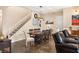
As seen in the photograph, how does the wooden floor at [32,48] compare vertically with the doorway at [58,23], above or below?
below

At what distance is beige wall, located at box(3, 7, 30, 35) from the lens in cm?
169

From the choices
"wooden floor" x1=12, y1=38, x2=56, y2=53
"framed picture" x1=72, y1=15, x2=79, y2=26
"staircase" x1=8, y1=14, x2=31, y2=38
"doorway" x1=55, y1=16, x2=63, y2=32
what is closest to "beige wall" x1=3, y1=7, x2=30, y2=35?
"staircase" x1=8, y1=14, x2=31, y2=38

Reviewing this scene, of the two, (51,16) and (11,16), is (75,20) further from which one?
(11,16)

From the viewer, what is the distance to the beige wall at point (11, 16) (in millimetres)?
1687

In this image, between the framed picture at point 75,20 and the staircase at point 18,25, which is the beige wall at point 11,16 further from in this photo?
the framed picture at point 75,20

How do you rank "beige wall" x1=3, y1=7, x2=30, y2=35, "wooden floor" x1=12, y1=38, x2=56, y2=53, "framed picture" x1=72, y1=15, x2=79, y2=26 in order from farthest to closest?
1. "framed picture" x1=72, y1=15, x2=79, y2=26
2. "wooden floor" x1=12, y1=38, x2=56, y2=53
3. "beige wall" x1=3, y1=7, x2=30, y2=35

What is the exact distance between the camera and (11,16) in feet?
5.84

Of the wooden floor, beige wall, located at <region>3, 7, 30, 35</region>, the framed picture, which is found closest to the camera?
beige wall, located at <region>3, 7, 30, 35</region>

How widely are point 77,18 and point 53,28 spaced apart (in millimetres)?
535

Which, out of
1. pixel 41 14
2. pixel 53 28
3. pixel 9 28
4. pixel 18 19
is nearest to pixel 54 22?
pixel 53 28

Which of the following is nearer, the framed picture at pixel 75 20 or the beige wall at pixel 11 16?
the beige wall at pixel 11 16

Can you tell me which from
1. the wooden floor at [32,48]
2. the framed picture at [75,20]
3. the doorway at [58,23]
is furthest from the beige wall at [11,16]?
the framed picture at [75,20]

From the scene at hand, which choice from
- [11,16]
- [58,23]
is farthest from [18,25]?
[58,23]

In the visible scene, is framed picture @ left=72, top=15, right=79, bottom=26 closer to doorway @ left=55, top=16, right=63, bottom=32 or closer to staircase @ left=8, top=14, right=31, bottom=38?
doorway @ left=55, top=16, right=63, bottom=32
